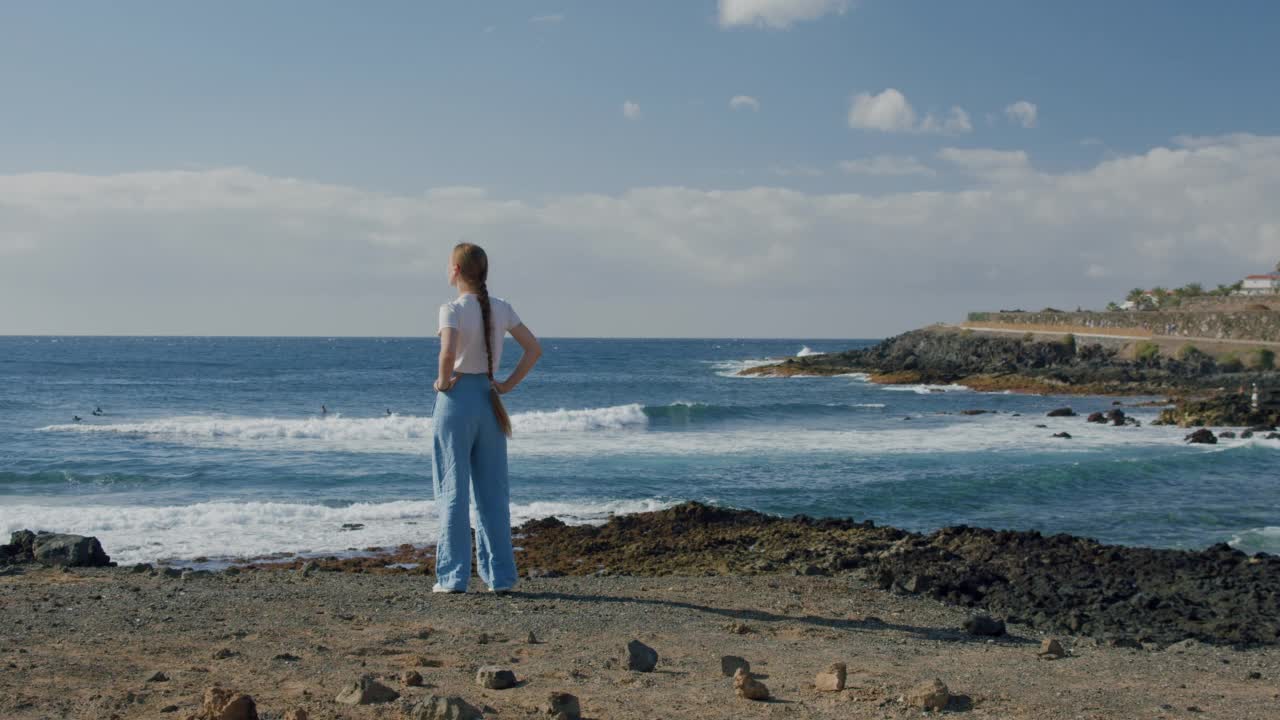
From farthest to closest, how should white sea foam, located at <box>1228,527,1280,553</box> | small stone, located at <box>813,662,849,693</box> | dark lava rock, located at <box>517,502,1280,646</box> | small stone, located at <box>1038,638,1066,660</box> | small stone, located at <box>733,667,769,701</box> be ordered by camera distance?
white sea foam, located at <box>1228,527,1280,553</box> < dark lava rock, located at <box>517,502,1280,646</box> < small stone, located at <box>1038,638,1066,660</box> < small stone, located at <box>813,662,849,693</box> < small stone, located at <box>733,667,769,701</box>

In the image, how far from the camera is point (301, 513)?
14969 millimetres

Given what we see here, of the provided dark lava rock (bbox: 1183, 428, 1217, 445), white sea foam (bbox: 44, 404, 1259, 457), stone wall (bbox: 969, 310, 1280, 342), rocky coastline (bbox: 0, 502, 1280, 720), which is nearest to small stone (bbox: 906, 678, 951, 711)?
rocky coastline (bbox: 0, 502, 1280, 720)

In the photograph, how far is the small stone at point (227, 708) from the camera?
408cm

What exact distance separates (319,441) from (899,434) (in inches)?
613

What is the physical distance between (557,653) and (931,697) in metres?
2.05

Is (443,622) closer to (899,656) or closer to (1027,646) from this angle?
(899,656)


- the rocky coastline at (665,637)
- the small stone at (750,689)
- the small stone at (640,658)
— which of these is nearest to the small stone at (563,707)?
the rocky coastline at (665,637)

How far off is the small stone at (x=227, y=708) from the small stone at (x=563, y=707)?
46.1 inches

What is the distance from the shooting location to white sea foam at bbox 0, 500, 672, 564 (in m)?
12.4

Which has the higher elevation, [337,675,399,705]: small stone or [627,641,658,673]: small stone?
[337,675,399,705]: small stone

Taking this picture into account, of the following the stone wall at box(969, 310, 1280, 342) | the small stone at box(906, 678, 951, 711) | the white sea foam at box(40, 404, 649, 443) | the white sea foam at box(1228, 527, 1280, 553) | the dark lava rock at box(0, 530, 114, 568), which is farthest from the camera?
the stone wall at box(969, 310, 1280, 342)

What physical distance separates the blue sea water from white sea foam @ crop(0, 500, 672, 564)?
5cm

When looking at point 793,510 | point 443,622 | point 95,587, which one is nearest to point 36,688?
point 443,622

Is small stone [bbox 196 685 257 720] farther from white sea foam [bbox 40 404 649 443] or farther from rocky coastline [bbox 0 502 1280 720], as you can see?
white sea foam [bbox 40 404 649 443]
